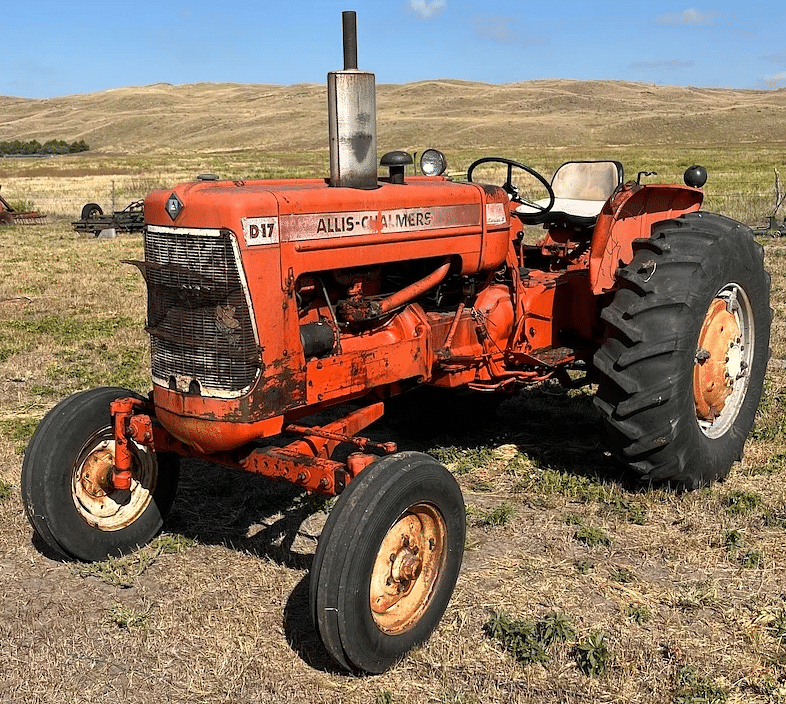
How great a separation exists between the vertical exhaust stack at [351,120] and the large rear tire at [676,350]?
155 cm

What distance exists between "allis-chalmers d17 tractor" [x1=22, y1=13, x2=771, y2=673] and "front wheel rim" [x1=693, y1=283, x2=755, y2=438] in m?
0.02

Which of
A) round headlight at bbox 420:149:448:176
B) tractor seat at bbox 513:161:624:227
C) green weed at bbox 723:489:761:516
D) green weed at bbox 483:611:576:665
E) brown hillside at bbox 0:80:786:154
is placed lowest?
green weed at bbox 483:611:576:665

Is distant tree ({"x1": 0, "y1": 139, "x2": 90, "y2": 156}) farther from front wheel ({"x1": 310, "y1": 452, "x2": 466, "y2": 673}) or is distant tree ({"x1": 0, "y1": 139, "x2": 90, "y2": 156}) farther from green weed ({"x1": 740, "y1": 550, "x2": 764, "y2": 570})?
green weed ({"x1": 740, "y1": 550, "x2": 764, "y2": 570})

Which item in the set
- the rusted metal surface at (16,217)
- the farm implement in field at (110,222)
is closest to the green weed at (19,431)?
the farm implement in field at (110,222)

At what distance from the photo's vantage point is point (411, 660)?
349cm

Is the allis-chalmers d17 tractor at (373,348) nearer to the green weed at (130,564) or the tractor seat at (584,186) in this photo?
the green weed at (130,564)

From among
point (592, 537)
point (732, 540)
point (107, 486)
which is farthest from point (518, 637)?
point (107, 486)

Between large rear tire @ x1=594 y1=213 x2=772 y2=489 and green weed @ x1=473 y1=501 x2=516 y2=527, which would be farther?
green weed @ x1=473 y1=501 x2=516 y2=527

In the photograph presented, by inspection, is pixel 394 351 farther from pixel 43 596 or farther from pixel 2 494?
pixel 2 494

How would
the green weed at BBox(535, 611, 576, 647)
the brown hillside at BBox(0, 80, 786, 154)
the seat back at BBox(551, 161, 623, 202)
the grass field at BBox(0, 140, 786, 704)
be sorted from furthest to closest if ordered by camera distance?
the brown hillside at BBox(0, 80, 786, 154), the seat back at BBox(551, 161, 623, 202), the green weed at BBox(535, 611, 576, 647), the grass field at BBox(0, 140, 786, 704)

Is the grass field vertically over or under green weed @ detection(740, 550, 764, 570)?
under

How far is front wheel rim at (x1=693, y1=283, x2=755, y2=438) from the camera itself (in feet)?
16.6

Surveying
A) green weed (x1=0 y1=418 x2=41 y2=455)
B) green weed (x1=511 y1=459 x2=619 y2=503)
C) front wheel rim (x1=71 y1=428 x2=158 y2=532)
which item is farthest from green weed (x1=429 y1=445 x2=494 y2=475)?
green weed (x1=0 y1=418 x2=41 y2=455)

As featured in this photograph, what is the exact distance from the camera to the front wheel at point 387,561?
321 cm
